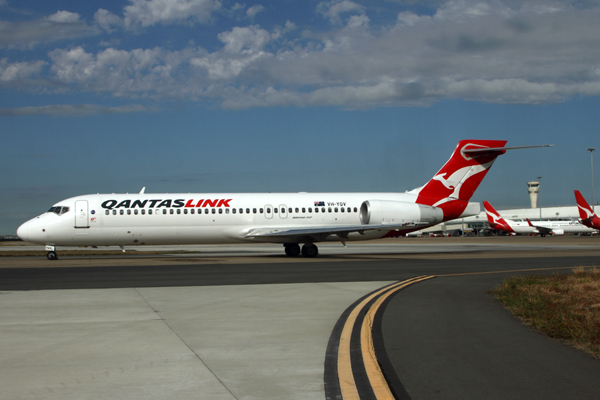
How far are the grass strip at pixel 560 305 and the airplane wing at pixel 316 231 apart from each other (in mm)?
13289

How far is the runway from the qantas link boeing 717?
14389 millimetres

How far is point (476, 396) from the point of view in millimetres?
5250

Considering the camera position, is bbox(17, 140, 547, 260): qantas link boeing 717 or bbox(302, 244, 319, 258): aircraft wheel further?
bbox(302, 244, 319, 258): aircraft wheel

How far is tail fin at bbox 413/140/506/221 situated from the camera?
104ft

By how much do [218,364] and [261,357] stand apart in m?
0.58

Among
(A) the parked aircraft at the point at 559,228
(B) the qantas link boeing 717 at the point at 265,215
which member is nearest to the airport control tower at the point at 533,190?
(A) the parked aircraft at the point at 559,228

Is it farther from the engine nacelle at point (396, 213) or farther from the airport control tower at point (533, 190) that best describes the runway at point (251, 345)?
the airport control tower at point (533, 190)

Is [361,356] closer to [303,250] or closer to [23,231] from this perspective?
[303,250]

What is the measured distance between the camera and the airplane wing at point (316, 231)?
28.5m

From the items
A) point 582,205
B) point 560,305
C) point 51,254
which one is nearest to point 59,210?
point 51,254

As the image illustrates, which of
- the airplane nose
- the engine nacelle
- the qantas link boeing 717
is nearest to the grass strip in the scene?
the engine nacelle

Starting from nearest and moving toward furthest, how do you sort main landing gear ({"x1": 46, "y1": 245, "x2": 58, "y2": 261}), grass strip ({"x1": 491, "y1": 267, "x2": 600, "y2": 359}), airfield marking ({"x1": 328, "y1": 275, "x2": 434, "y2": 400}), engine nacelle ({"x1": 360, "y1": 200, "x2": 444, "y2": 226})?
airfield marking ({"x1": 328, "y1": 275, "x2": 434, "y2": 400}), grass strip ({"x1": 491, "y1": 267, "x2": 600, "y2": 359}), main landing gear ({"x1": 46, "y1": 245, "x2": 58, "y2": 261}), engine nacelle ({"x1": 360, "y1": 200, "x2": 444, "y2": 226})

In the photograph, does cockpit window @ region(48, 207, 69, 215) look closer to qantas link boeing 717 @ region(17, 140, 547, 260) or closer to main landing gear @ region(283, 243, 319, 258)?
qantas link boeing 717 @ region(17, 140, 547, 260)

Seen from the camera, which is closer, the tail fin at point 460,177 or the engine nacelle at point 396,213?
the engine nacelle at point 396,213
